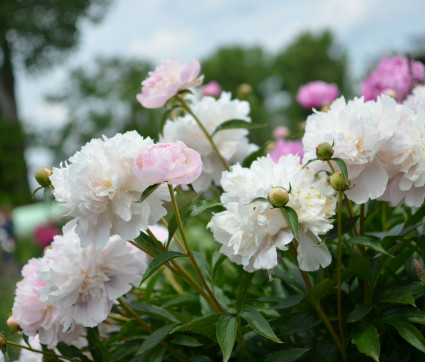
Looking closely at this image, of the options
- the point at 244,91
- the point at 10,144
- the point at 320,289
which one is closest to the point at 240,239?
the point at 320,289

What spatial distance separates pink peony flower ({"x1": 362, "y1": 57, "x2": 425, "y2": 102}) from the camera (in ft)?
4.47

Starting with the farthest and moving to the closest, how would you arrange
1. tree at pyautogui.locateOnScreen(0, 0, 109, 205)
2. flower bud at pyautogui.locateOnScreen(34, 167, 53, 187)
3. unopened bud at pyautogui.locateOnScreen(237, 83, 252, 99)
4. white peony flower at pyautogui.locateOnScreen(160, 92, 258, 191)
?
tree at pyautogui.locateOnScreen(0, 0, 109, 205), unopened bud at pyautogui.locateOnScreen(237, 83, 252, 99), white peony flower at pyautogui.locateOnScreen(160, 92, 258, 191), flower bud at pyautogui.locateOnScreen(34, 167, 53, 187)

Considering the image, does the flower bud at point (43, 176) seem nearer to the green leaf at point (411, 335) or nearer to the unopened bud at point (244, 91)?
the green leaf at point (411, 335)

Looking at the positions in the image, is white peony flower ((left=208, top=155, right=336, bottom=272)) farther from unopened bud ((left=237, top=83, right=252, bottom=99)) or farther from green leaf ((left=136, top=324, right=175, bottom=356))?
unopened bud ((left=237, top=83, right=252, bottom=99))

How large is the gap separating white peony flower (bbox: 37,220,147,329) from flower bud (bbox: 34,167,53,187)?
0.10 metres

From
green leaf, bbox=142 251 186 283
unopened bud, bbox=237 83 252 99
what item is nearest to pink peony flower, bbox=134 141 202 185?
green leaf, bbox=142 251 186 283

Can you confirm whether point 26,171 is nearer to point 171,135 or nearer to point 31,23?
point 31,23

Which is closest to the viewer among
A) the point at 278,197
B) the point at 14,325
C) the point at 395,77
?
the point at 278,197

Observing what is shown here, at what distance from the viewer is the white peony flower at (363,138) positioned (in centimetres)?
71

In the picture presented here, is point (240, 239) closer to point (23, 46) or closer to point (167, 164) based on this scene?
point (167, 164)

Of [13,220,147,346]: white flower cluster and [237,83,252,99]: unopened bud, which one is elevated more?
[13,220,147,346]: white flower cluster

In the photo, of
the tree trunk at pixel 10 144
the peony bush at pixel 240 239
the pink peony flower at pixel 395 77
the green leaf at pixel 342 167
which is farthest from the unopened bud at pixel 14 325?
the tree trunk at pixel 10 144

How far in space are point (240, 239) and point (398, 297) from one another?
0.26 meters

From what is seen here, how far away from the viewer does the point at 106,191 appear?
68 cm
